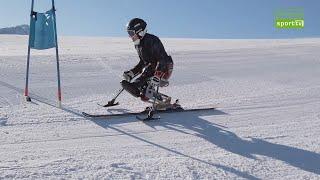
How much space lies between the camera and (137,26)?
8.29 meters

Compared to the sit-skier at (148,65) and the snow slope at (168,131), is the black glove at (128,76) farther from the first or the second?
the snow slope at (168,131)

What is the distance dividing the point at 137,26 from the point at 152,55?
0.49 metres

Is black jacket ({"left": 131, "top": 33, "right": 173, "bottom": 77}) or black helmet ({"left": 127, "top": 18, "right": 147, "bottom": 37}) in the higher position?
black helmet ({"left": 127, "top": 18, "right": 147, "bottom": 37})

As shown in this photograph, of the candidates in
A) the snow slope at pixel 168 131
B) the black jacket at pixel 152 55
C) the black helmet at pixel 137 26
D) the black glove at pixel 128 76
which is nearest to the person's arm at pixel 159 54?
the black jacket at pixel 152 55

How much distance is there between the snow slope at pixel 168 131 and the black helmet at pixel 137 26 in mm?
1264

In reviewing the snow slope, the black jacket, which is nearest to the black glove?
the black jacket

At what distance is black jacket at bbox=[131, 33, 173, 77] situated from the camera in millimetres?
8266

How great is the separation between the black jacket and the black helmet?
13 centimetres

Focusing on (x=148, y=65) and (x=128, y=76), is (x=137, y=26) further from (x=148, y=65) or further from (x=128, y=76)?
(x=128, y=76)

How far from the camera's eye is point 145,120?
7977mm

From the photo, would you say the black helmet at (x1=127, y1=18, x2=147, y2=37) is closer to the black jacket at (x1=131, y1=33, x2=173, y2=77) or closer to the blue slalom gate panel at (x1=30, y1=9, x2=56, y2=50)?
the black jacket at (x1=131, y1=33, x2=173, y2=77)

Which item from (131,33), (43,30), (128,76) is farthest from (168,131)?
(43,30)

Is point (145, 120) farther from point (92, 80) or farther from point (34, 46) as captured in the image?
point (92, 80)

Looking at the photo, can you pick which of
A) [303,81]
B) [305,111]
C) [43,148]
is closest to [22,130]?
[43,148]
